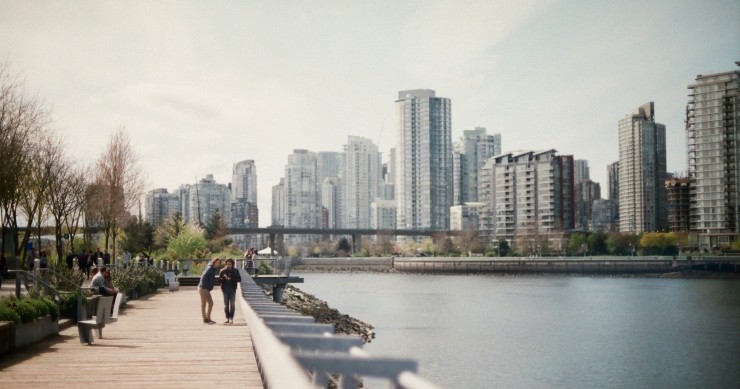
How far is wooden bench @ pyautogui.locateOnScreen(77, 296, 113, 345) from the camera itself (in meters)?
17.2

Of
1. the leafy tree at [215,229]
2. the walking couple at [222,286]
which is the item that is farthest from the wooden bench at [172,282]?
the leafy tree at [215,229]

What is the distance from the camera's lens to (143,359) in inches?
582

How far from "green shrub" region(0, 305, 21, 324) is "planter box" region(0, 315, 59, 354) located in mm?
135

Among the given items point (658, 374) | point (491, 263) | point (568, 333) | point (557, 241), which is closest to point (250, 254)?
point (568, 333)

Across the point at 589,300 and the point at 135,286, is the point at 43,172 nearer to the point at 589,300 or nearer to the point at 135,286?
the point at 135,286

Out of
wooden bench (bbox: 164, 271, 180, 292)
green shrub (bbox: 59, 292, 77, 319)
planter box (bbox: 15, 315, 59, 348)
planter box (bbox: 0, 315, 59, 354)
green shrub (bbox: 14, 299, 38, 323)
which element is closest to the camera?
planter box (bbox: 0, 315, 59, 354)

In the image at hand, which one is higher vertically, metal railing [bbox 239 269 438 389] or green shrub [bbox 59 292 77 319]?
metal railing [bbox 239 269 438 389]

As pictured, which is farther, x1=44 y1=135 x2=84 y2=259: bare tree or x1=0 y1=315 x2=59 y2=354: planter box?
x1=44 y1=135 x2=84 y2=259: bare tree

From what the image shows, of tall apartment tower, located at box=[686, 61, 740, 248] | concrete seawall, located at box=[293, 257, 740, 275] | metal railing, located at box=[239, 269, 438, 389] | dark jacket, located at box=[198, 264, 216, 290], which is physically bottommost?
concrete seawall, located at box=[293, 257, 740, 275]

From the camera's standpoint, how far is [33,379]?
491 inches

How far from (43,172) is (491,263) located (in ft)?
388

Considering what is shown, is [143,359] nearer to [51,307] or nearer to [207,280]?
[51,307]

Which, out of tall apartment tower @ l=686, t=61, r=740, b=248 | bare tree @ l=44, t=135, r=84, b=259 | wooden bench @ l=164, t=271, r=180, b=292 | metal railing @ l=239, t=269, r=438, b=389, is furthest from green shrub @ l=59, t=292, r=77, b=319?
tall apartment tower @ l=686, t=61, r=740, b=248

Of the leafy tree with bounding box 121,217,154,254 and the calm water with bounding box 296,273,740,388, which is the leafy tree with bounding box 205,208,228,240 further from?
the calm water with bounding box 296,273,740,388
